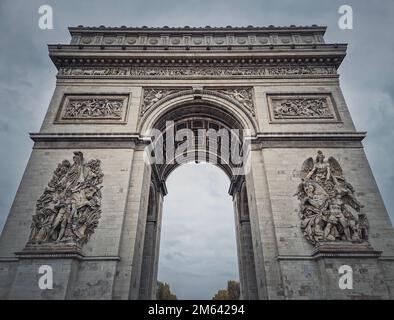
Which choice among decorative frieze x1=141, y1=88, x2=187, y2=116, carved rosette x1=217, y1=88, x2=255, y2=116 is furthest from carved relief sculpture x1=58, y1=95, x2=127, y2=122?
carved rosette x1=217, y1=88, x2=255, y2=116

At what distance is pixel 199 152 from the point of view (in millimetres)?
18375

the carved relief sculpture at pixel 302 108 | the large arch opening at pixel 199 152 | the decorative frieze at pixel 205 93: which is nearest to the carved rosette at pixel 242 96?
the decorative frieze at pixel 205 93

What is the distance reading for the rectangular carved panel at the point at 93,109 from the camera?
12445 mm

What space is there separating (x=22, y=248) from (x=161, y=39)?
1315 cm

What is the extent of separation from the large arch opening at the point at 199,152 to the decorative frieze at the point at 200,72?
196 centimetres

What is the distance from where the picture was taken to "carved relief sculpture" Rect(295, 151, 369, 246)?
9.33m

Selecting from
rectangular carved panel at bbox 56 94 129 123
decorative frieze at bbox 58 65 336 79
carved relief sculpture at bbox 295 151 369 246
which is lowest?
carved relief sculpture at bbox 295 151 369 246

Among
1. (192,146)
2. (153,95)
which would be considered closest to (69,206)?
(153,95)

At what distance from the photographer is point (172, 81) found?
44.9 ft

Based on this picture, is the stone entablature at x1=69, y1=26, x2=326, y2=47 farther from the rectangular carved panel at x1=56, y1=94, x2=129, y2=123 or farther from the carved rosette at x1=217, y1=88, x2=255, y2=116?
the rectangular carved panel at x1=56, y1=94, x2=129, y2=123

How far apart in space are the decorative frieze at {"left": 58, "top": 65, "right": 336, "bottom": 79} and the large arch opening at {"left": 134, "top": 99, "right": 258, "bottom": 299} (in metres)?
1.96

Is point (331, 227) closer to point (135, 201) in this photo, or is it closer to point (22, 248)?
point (135, 201)

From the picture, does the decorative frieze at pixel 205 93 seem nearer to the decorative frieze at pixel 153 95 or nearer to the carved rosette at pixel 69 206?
the decorative frieze at pixel 153 95
